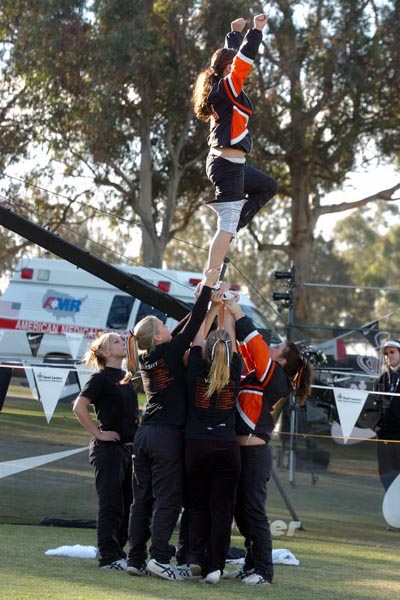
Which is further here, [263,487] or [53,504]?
[53,504]

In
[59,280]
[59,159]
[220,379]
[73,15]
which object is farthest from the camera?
[59,159]

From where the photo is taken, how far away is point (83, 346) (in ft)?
62.6

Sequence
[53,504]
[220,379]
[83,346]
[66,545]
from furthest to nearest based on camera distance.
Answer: [83,346] < [53,504] < [66,545] < [220,379]

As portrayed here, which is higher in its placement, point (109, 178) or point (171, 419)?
point (109, 178)

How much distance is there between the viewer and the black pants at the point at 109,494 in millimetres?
7621

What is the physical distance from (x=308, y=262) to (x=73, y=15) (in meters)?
10.1

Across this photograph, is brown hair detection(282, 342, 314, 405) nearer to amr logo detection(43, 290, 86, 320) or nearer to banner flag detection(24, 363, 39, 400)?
banner flag detection(24, 363, 39, 400)

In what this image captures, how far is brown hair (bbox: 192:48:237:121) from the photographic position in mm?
7344

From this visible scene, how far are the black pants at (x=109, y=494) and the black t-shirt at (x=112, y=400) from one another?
4.9 inches

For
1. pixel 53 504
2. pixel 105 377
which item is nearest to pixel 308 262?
pixel 53 504

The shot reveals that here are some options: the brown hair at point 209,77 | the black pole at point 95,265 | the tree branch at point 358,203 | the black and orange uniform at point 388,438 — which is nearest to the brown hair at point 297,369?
the brown hair at point 209,77

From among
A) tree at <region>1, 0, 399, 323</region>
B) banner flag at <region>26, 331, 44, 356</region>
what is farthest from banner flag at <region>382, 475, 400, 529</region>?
tree at <region>1, 0, 399, 323</region>

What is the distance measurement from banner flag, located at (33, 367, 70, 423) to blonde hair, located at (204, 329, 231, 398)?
3542 mm

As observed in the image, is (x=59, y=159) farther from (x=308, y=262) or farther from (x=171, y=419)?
(x=171, y=419)
